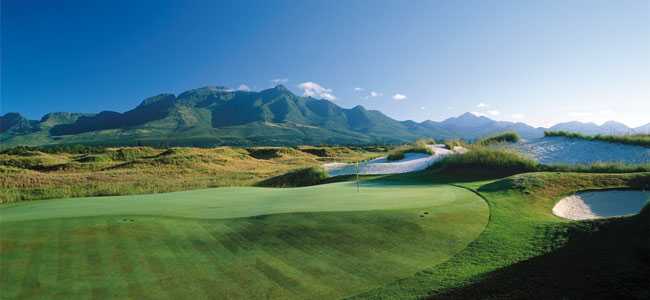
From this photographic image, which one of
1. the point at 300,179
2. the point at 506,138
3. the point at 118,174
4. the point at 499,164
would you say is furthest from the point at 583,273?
the point at 118,174

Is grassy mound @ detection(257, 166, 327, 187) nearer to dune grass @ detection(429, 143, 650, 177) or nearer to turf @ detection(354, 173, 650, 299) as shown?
dune grass @ detection(429, 143, 650, 177)

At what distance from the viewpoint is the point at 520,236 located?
717 centimetres

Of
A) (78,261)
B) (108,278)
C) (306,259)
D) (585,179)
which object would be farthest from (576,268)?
(585,179)

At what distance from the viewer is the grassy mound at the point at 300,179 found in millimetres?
28406

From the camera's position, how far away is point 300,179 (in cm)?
2922

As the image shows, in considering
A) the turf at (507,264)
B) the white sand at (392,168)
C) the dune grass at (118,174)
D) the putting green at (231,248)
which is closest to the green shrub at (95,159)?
the dune grass at (118,174)

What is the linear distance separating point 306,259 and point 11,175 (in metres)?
33.9

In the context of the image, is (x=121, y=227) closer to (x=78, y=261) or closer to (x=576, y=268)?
(x=78, y=261)

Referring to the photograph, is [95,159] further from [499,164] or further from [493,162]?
[499,164]

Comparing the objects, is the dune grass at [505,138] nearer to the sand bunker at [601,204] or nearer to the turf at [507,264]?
the sand bunker at [601,204]

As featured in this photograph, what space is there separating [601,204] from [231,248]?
1146cm

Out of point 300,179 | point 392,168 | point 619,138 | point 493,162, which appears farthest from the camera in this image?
point 300,179

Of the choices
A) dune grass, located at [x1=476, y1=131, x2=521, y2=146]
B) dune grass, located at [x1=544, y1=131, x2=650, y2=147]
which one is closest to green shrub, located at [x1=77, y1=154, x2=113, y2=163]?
dune grass, located at [x1=476, y1=131, x2=521, y2=146]

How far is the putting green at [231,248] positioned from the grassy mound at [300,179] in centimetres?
1774
